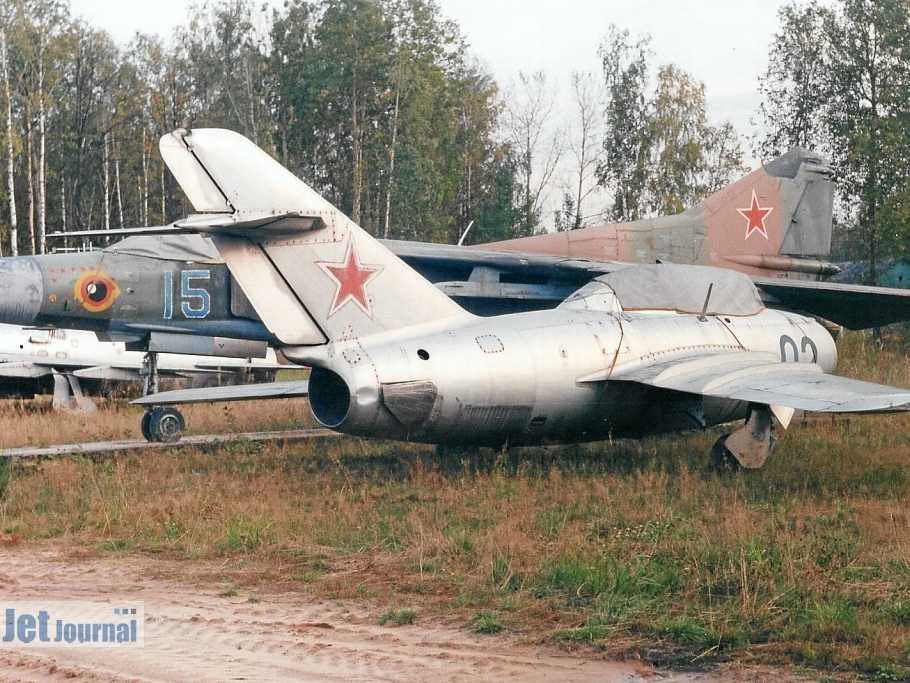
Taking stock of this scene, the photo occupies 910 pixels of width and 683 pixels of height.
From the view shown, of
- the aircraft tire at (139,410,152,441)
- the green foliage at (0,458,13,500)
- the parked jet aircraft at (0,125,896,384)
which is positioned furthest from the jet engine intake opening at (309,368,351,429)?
the aircraft tire at (139,410,152,441)

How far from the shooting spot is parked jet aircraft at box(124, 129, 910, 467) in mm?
9648

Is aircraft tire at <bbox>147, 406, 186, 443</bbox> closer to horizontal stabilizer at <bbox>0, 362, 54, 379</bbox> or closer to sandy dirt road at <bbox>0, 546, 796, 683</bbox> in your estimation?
horizontal stabilizer at <bbox>0, 362, 54, 379</bbox>

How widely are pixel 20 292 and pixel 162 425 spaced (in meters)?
2.67

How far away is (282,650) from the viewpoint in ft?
18.2

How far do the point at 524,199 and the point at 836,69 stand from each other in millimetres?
17542

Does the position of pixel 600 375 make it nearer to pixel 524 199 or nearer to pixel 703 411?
pixel 703 411

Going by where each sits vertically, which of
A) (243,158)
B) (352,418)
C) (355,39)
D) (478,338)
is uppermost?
(355,39)

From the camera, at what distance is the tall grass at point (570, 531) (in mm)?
5980

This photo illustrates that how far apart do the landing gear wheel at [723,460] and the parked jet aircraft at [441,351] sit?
0.11 feet

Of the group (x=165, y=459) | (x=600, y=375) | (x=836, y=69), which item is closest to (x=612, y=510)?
(x=600, y=375)

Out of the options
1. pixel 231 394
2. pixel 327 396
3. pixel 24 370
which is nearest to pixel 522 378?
pixel 327 396

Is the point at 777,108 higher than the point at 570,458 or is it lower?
higher

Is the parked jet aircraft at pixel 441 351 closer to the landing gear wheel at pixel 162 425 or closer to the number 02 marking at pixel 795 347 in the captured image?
the number 02 marking at pixel 795 347

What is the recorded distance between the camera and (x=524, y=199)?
50.4 meters
